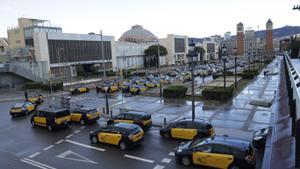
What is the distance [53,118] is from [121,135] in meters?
7.75

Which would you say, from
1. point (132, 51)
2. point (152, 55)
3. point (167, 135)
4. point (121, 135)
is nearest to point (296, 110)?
point (167, 135)

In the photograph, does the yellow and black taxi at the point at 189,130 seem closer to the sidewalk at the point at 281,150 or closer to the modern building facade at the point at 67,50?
the sidewalk at the point at 281,150

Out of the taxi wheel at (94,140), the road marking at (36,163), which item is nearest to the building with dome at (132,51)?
the taxi wheel at (94,140)

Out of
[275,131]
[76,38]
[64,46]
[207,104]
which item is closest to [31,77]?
[64,46]

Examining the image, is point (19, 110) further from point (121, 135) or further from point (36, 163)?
point (121, 135)

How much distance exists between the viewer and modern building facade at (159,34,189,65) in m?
132

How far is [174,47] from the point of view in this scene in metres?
134

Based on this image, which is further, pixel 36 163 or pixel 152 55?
pixel 152 55

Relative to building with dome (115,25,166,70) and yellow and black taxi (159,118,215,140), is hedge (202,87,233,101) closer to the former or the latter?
yellow and black taxi (159,118,215,140)

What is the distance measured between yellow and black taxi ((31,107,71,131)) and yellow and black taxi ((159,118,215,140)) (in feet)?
29.6

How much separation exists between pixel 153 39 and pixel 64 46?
80.9 m

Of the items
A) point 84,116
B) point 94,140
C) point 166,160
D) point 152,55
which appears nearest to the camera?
point 166,160

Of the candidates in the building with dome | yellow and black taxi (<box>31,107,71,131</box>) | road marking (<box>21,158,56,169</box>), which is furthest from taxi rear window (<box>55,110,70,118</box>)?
the building with dome

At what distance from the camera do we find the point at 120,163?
13570mm
